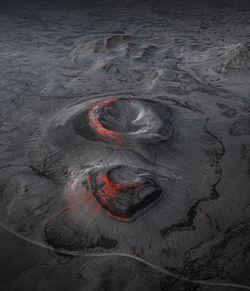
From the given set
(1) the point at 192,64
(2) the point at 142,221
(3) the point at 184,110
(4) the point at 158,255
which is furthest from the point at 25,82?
(4) the point at 158,255

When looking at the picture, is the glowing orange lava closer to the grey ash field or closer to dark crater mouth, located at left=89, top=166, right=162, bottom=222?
the grey ash field

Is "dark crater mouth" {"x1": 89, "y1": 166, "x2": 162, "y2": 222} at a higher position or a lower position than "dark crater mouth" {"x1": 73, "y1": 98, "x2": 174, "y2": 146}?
lower

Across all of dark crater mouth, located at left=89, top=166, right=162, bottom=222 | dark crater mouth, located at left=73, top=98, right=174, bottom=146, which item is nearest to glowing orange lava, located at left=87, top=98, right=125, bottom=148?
dark crater mouth, located at left=73, top=98, right=174, bottom=146

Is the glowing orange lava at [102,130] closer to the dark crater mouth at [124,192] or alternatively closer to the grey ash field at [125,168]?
the grey ash field at [125,168]

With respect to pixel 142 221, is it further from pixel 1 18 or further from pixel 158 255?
pixel 1 18

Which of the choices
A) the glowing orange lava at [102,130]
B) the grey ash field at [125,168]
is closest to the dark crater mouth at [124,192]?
the grey ash field at [125,168]

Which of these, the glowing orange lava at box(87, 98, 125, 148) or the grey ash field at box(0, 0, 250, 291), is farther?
the glowing orange lava at box(87, 98, 125, 148)

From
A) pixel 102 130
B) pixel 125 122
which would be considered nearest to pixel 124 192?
pixel 102 130
